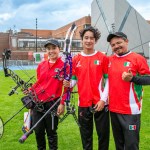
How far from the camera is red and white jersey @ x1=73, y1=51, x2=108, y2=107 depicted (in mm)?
3732

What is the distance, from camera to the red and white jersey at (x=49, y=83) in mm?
4137

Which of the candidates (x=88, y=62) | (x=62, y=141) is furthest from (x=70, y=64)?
(x=62, y=141)

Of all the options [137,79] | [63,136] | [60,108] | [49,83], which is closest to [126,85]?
[137,79]

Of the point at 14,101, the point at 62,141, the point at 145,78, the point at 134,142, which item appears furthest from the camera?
the point at 14,101

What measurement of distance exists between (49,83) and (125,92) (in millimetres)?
1203

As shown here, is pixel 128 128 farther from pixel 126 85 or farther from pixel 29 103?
pixel 29 103

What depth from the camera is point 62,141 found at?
583 centimetres

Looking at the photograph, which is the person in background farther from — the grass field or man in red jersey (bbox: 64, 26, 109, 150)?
the grass field

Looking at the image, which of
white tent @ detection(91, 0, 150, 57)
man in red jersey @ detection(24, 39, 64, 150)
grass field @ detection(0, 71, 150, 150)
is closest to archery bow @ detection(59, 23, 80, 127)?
man in red jersey @ detection(24, 39, 64, 150)

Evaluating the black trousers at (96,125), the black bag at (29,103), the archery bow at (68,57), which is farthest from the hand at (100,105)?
the black bag at (29,103)

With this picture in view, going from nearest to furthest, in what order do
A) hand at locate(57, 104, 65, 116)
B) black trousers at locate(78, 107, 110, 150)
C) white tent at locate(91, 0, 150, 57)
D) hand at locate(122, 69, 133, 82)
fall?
1. hand at locate(122, 69, 133, 82)
2. black trousers at locate(78, 107, 110, 150)
3. hand at locate(57, 104, 65, 116)
4. white tent at locate(91, 0, 150, 57)

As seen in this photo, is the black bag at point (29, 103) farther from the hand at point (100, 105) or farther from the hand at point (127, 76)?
the hand at point (127, 76)

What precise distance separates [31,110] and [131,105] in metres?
1.67

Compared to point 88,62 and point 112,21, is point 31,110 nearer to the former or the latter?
point 88,62
